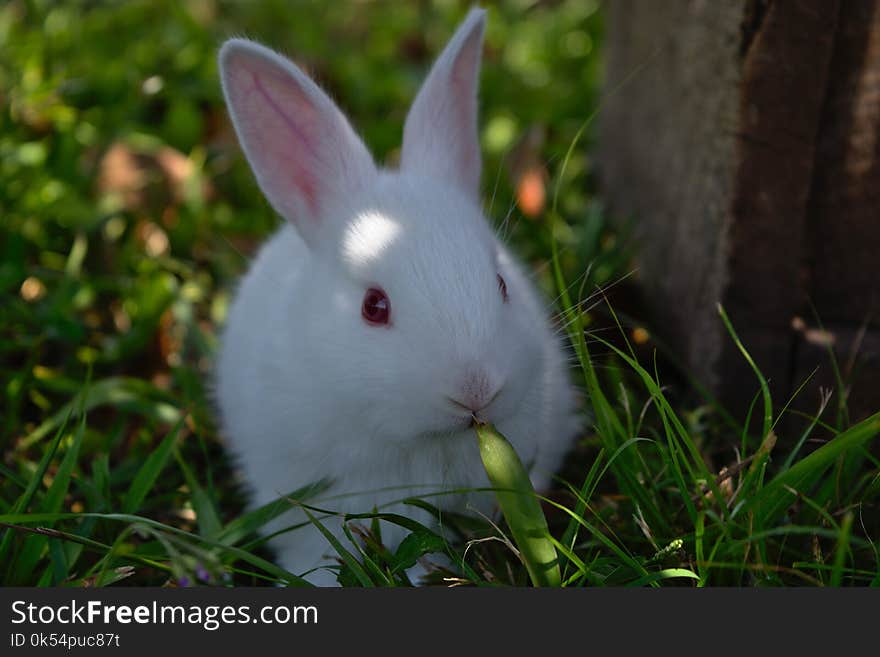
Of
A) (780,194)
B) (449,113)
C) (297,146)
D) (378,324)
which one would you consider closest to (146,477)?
(378,324)

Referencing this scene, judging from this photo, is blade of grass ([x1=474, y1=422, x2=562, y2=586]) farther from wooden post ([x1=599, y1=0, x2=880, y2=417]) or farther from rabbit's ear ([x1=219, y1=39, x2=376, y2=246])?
wooden post ([x1=599, y1=0, x2=880, y2=417])

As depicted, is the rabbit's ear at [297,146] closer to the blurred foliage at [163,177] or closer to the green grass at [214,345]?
the blurred foliage at [163,177]

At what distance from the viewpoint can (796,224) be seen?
314 centimetres

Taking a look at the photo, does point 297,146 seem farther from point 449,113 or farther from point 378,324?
point 378,324

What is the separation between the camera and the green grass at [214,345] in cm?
250

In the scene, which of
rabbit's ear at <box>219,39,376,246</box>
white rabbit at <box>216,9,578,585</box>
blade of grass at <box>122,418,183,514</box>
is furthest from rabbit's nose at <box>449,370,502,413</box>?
blade of grass at <box>122,418,183,514</box>

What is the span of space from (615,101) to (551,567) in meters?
3.15

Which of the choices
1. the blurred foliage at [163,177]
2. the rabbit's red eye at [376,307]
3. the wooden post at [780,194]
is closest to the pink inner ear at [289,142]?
the rabbit's red eye at [376,307]

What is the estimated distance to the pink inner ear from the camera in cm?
293

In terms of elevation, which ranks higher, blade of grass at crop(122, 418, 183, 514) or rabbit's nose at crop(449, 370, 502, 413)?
rabbit's nose at crop(449, 370, 502, 413)

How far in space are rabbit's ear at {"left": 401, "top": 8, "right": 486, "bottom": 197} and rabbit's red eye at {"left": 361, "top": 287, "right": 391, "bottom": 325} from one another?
54cm

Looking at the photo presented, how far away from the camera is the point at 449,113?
3.07m

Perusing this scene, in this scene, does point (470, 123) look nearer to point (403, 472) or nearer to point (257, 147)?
point (257, 147)

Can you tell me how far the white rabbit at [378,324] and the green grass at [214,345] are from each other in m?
0.16
